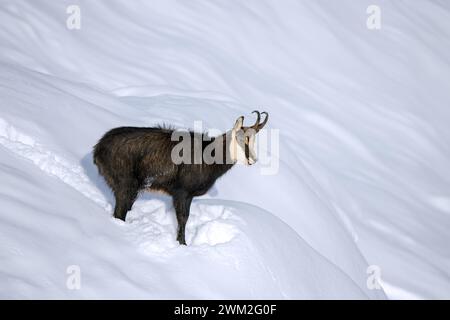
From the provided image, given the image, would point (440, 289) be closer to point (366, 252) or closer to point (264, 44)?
point (366, 252)

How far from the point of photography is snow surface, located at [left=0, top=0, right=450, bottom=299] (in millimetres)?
6520

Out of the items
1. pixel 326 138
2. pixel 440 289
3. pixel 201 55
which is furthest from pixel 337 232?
pixel 201 55

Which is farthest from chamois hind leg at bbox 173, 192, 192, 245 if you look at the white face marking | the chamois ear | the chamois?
the chamois ear

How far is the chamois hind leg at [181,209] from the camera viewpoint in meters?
7.12

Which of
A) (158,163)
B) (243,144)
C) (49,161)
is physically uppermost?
(243,144)

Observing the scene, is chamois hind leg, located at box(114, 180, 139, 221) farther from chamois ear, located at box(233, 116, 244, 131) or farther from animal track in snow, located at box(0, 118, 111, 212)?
chamois ear, located at box(233, 116, 244, 131)

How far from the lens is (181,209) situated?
7215mm

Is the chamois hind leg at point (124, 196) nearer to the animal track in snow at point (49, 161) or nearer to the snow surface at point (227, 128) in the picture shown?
the snow surface at point (227, 128)

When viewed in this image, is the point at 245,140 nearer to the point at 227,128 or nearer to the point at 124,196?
the point at 124,196

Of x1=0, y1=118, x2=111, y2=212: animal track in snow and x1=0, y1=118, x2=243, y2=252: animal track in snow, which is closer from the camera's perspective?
x1=0, y1=118, x2=243, y2=252: animal track in snow

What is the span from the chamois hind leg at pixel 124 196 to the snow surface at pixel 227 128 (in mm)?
169

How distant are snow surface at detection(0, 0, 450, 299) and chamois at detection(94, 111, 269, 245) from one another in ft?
1.30

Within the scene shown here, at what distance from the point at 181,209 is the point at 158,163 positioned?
2.16ft

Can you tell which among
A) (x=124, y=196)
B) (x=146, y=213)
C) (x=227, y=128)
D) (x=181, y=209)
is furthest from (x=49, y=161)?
(x=227, y=128)
